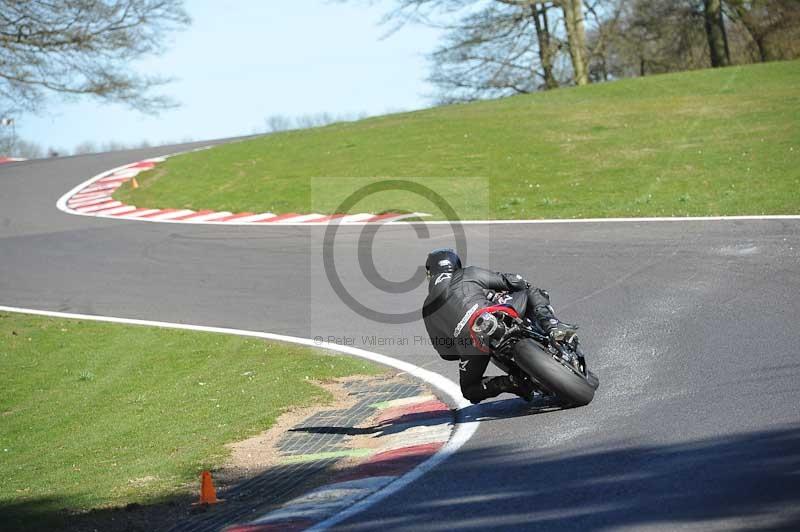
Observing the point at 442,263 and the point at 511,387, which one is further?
the point at 442,263

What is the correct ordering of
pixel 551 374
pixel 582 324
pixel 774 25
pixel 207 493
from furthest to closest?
pixel 774 25 < pixel 582 324 < pixel 551 374 < pixel 207 493

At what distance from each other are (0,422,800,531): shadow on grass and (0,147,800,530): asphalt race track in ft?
0.05

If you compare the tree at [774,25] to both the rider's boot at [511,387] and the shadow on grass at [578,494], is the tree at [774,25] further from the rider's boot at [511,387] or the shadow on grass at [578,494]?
the shadow on grass at [578,494]

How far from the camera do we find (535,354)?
7.28 m

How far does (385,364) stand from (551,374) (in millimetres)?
3524

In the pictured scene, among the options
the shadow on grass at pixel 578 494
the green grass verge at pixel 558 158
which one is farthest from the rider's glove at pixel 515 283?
the green grass verge at pixel 558 158

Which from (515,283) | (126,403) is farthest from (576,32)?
(515,283)

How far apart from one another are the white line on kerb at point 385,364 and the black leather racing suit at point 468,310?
1.22 ft

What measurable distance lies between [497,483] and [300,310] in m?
7.80

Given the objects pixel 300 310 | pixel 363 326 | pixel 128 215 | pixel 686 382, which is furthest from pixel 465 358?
pixel 128 215

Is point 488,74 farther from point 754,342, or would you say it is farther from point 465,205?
point 754,342

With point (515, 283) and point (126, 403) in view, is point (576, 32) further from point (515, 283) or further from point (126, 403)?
point (515, 283)

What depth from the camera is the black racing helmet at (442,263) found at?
7.82 metres

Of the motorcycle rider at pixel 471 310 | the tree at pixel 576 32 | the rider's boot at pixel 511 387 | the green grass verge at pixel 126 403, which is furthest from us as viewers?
the tree at pixel 576 32
